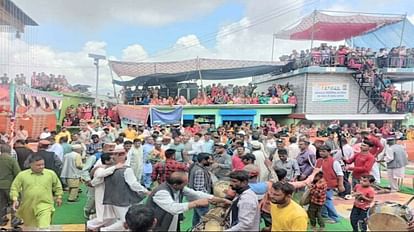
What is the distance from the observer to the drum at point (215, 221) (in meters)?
4.52

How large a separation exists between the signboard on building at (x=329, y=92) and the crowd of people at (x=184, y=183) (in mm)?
12341

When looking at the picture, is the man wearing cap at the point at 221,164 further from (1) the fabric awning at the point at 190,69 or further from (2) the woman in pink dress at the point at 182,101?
(1) the fabric awning at the point at 190,69

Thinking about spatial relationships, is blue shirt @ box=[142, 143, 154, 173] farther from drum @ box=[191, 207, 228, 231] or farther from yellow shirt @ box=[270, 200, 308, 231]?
yellow shirt @ box=[270, 200, 308, 231]

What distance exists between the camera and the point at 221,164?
8453mm

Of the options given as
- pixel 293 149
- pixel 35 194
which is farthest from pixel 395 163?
pixel 35 194

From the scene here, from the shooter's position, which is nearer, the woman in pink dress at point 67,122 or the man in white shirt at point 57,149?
Answer: the man in white shirt at point 57,149

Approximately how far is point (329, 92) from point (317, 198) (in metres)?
18.4

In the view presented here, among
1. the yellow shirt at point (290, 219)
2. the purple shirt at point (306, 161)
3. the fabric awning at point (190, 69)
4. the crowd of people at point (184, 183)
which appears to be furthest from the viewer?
the fabric awning at point (190, 69)

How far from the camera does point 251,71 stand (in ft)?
81.4

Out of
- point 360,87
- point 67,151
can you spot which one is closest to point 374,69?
point 360,87

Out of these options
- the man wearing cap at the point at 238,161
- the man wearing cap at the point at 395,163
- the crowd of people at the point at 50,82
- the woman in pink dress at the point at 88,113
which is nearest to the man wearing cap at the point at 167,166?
the man wearing cap at the point at 238,161

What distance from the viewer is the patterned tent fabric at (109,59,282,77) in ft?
76.1

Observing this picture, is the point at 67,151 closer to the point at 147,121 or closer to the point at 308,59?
the point at 147,121

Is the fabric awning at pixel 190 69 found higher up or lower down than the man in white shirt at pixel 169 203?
higher up
